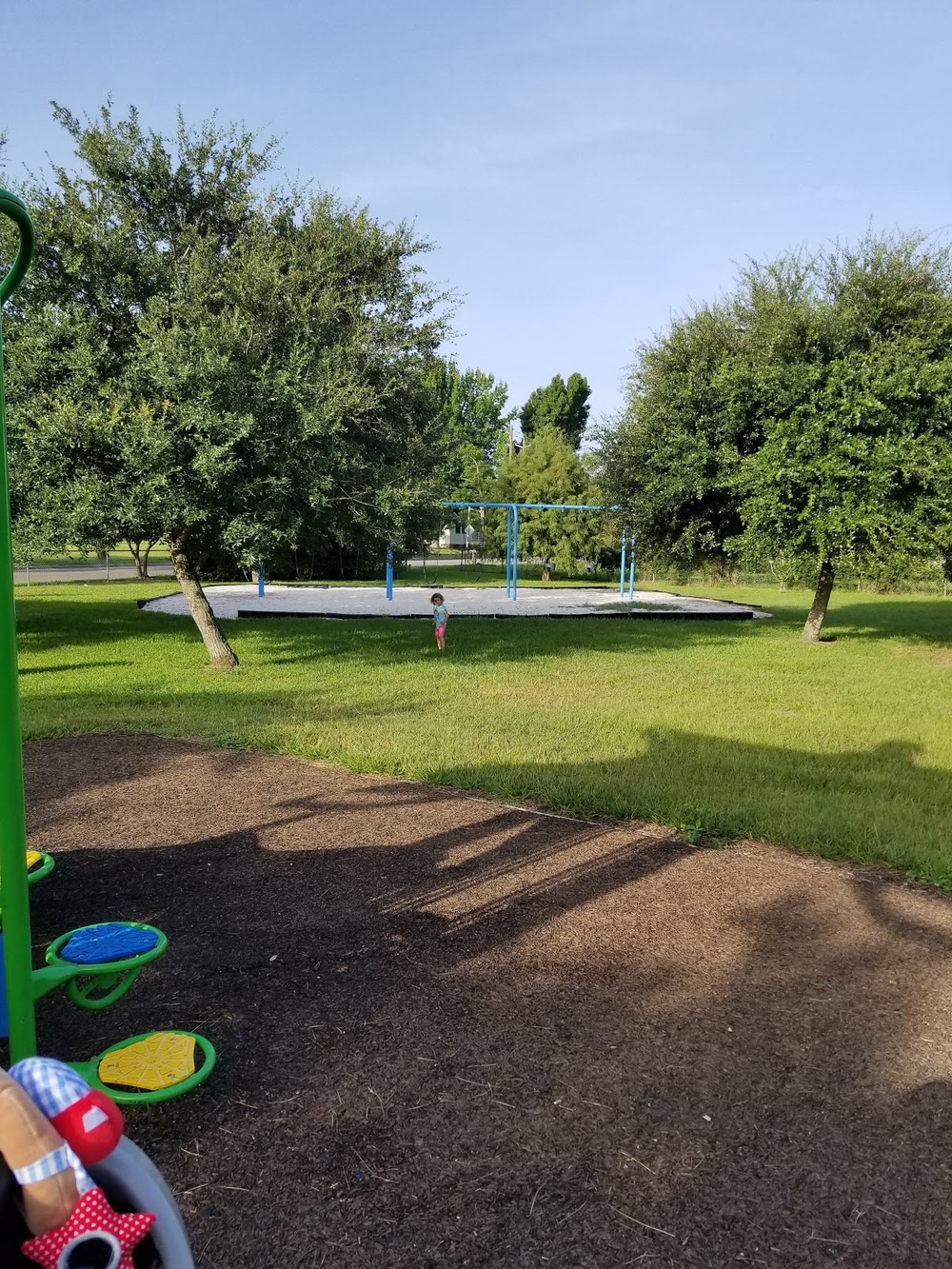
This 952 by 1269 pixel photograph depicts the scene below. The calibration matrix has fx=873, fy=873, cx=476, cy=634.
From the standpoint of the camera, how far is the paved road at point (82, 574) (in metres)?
37.9

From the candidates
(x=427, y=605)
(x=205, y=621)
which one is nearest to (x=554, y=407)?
(x=427, y=605)

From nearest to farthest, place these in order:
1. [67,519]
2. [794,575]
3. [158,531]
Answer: [67,519] < [158,531] < [794,575]

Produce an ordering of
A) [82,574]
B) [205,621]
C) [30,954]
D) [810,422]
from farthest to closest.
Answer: [82,574] < [810,422] < [205,621] < [30,954]

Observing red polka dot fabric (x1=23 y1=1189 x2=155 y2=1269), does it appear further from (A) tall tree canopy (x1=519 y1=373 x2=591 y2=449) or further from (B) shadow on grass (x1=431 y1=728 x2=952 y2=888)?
(A) tall tree canopy (x1=519 y1=373 x2=591 y2=449)

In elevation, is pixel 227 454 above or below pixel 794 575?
above

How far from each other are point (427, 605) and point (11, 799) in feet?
78.9

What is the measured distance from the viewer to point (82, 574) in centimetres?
4269

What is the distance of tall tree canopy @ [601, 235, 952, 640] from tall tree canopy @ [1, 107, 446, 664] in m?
6.57

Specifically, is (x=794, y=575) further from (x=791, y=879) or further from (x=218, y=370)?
(x=791, y=879)

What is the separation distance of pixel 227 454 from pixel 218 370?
102 centimetres

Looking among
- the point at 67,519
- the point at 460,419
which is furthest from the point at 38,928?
the point at 460,419

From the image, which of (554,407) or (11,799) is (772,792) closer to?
(11,799)

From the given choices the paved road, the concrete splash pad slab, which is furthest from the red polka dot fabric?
the paved road

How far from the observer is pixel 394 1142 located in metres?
2.76
